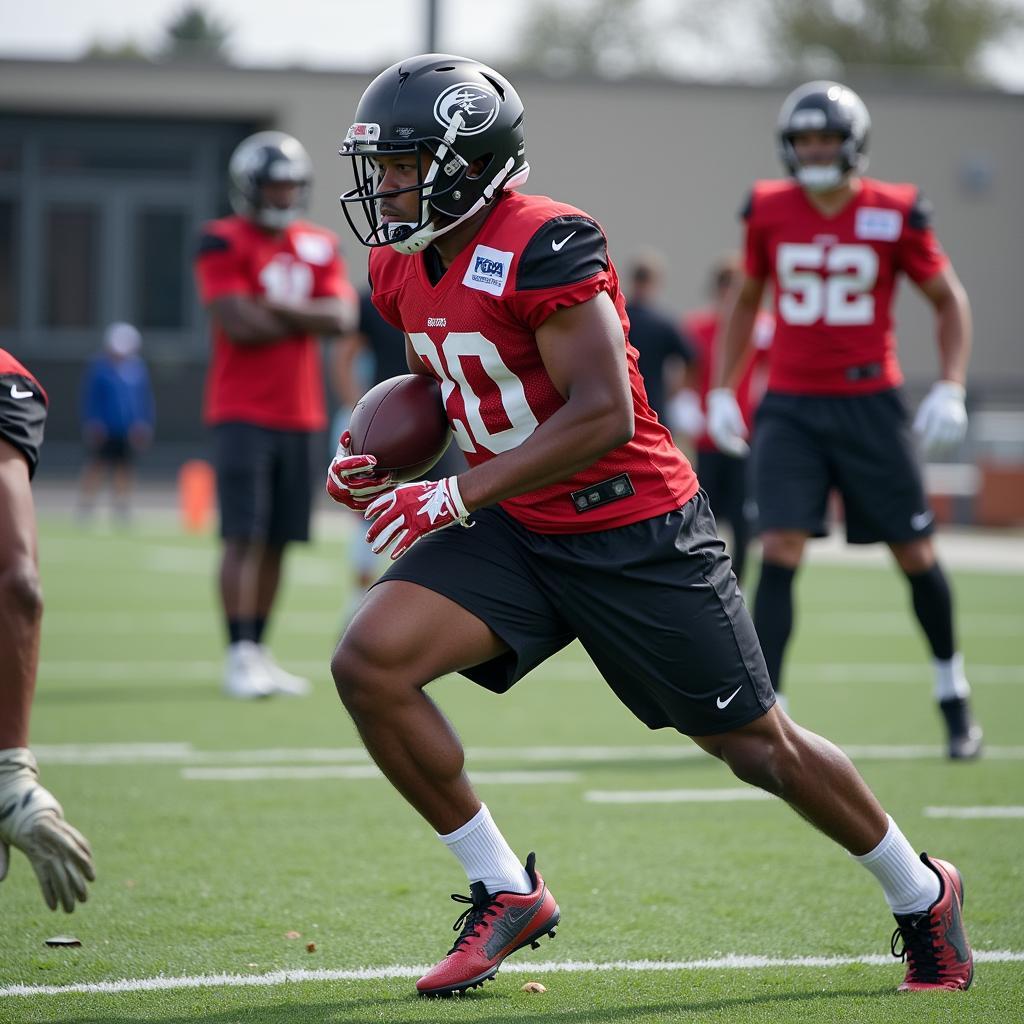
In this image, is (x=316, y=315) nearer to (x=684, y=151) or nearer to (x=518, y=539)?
(x=518, y=539)

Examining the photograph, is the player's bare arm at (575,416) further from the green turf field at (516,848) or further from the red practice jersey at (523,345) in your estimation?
the green turf field at (516,848)

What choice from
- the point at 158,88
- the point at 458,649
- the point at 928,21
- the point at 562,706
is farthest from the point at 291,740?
the point at 928,21

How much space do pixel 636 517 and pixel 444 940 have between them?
107 centimetres

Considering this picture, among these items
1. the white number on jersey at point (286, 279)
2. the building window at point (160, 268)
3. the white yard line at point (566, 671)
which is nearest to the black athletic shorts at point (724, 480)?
the white yard line at point (566, 671)

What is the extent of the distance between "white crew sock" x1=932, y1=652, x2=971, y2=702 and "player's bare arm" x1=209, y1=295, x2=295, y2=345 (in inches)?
124

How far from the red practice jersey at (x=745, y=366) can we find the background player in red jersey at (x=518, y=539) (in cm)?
524

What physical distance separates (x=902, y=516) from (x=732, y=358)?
0.89 meters

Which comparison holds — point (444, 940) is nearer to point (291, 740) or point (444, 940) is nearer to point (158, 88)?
point (291, 740)

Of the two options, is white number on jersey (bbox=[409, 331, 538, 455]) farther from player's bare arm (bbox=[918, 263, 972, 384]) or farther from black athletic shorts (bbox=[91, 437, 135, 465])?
black athletic shorts (bbox=[91, 437, 135, 465])

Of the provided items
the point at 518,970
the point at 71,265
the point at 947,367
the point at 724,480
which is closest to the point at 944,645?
the point at 947,367

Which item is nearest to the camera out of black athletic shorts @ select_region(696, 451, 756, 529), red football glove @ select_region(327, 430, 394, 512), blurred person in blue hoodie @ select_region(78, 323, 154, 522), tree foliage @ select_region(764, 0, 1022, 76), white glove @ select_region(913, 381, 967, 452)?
red football glove @ select_region(327, 430, 394, 512)

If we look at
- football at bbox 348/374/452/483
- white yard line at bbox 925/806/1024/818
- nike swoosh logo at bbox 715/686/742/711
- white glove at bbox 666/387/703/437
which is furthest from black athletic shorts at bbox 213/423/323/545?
nike swoosh logo at bbox 715/686/742/711

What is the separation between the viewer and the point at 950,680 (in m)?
5.92

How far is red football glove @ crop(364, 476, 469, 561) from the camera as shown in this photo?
325cm
